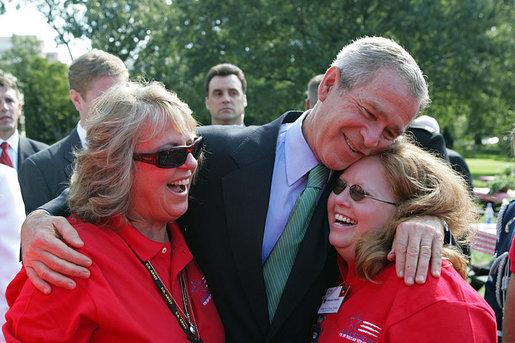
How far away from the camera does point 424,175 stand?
2.23 metres

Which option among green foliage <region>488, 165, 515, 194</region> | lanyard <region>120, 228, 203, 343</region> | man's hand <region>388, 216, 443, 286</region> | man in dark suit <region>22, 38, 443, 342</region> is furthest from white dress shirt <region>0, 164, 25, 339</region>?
green foliage <region>488, 165, 515, 194</region>

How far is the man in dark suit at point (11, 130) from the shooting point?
18.9ft

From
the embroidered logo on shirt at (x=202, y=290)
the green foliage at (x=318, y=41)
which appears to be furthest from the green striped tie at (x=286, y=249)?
the green foliage at (x=318, y=41)

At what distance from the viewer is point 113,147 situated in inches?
79.4

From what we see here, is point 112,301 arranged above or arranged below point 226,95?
above

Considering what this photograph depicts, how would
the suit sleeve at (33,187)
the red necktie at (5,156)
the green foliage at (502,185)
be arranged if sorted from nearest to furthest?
1. the suit sleeve at (33,187)
2. the red necktie at (5,156)
3. the green foliage at (502,185)

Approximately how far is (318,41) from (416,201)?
16.0m

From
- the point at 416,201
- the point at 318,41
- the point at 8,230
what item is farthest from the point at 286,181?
the point at 318,41

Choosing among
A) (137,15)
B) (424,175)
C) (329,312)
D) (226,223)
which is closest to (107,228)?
(226,223)

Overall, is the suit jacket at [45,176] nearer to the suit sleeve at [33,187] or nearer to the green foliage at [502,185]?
the suit sleeve at [33,187]

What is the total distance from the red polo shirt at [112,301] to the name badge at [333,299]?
549mm

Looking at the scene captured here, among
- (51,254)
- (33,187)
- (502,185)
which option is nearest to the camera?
(51,254)

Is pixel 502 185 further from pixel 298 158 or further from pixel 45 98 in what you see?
pixel 45 98

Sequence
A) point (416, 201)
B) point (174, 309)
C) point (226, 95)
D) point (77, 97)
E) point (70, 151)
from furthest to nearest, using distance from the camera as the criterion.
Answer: point (226, 95)
point (77, 97)
point (70, 151)
point (416, 201)
point (174, 309)
